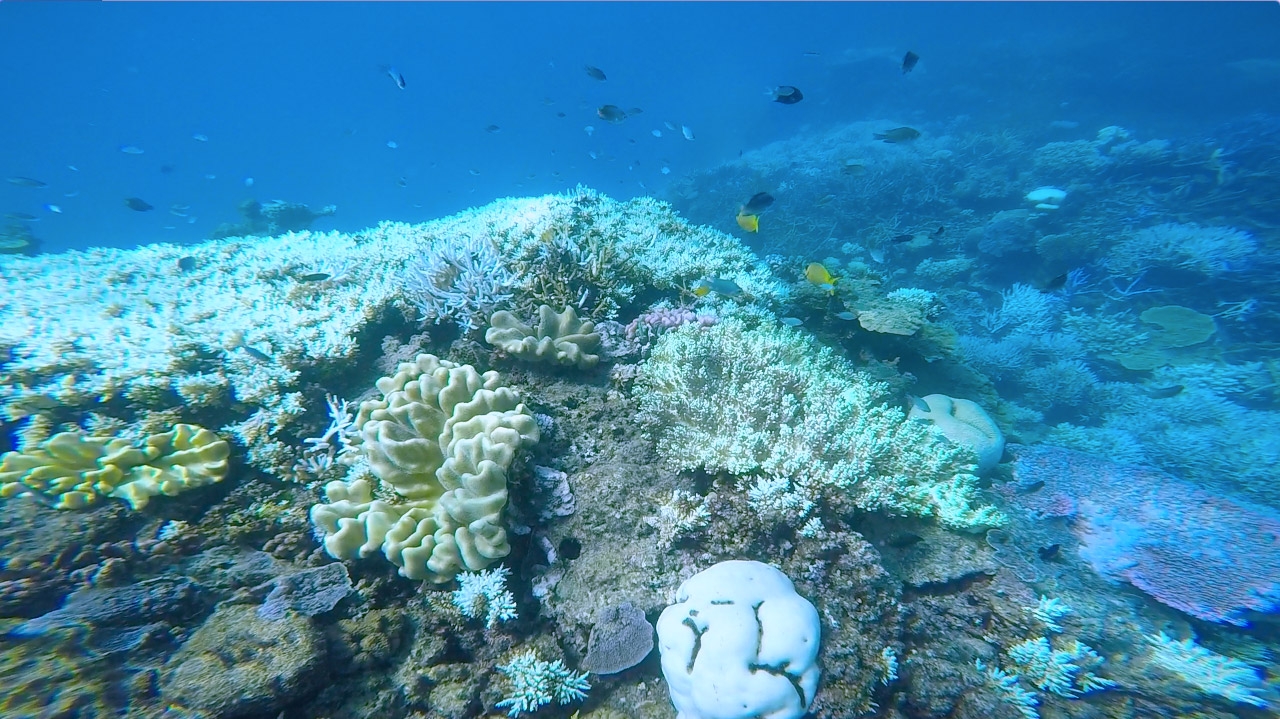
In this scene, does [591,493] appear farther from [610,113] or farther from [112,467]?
[610,113]

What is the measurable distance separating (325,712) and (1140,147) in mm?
27000

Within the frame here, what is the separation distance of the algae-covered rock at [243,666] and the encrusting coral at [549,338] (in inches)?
103

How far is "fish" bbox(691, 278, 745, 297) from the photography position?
5.65m

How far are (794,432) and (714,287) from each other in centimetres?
232

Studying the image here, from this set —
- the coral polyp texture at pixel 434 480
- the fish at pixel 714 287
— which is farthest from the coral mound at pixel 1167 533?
the coral polyp texture at pixel 434 480

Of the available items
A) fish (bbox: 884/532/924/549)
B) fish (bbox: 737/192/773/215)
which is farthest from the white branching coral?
fish (bbox: 884/532/924/549)

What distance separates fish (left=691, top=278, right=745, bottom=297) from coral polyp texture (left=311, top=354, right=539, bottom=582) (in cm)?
292

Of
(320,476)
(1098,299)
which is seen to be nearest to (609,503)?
(320,476)

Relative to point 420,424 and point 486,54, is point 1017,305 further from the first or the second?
point 486,54

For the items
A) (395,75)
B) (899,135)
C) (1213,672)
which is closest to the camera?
(1213,672)

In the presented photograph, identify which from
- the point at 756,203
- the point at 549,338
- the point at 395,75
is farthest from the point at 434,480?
the point at 395,75

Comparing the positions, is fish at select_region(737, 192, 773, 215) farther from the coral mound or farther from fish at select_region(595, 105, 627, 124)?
fish at select_region(595, 105, 627, 124)

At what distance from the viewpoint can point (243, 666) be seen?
8.27 ft

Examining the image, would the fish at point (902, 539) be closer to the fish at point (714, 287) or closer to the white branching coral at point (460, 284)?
the fish at point (714, 287)
